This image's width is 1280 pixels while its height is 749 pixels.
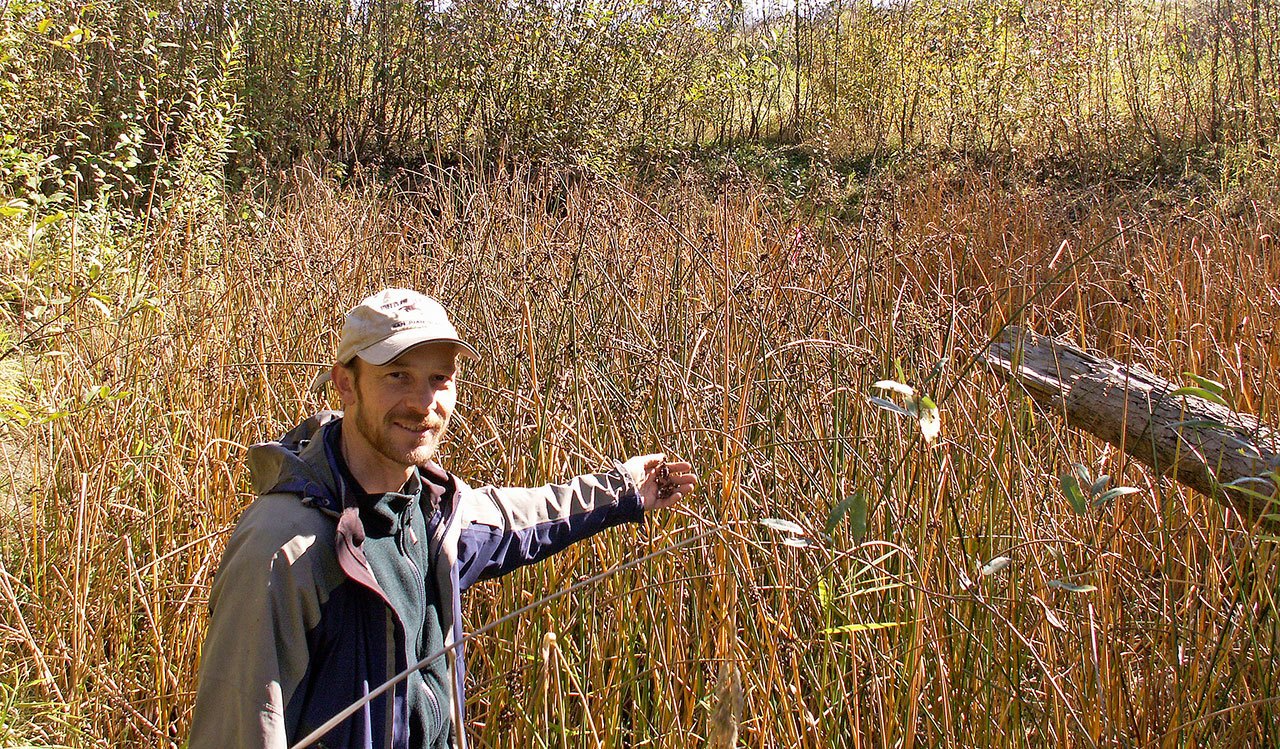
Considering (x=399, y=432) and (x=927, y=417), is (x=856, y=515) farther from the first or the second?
(x=399, y=432)

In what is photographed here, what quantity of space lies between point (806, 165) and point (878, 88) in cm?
86

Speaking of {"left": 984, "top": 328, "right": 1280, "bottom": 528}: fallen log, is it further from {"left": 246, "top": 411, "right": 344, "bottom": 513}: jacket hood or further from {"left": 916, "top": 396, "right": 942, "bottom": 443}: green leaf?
{"left": 246, "top": 411, "right": 344, "bottom": 513}: jacket hood

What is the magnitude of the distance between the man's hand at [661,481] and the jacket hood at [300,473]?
488 millimetres

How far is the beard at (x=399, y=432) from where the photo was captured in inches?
57.4

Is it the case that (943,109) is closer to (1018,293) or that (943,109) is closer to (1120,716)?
(1018,293)

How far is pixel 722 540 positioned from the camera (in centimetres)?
169

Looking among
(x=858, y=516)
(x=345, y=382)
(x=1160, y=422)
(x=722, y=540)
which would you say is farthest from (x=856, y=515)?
(x=1160, y=422)

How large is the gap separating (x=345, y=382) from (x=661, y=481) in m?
0.50

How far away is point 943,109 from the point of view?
803cm

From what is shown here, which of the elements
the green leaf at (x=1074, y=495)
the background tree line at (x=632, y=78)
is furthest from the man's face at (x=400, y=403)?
the background tree line at (x=632, y=78)

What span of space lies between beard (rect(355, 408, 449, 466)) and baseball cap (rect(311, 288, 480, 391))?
81 millimetres

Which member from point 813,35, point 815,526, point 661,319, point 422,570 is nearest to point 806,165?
point 813,35

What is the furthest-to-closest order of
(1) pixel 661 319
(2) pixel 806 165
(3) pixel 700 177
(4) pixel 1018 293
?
(2) pixel 806 165 → (3) pixel 700 177 → (4) pixel 1018 293 → (1) pixel 661 319

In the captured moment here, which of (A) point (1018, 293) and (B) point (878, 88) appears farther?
(B) point (878, 88)
